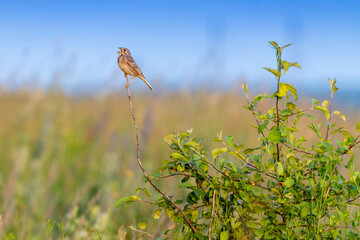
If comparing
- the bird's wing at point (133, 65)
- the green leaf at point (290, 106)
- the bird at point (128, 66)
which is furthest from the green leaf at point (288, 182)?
the bird's wing at point (133, 65)

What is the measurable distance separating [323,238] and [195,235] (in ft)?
1.85

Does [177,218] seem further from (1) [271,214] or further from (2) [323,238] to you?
(2) [323,238]

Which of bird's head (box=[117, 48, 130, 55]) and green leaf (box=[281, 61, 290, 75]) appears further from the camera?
bird's head (box=[117, 48, 130, 55])

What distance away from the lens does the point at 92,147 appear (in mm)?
7043

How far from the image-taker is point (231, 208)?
2018 mm

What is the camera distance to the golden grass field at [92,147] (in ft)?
15.0

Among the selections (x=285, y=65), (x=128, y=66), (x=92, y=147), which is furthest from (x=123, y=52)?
(x=92, y=147)

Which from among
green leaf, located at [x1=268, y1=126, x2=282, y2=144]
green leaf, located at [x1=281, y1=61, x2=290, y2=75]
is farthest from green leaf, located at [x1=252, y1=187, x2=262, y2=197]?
green leaf, located at [x1=281, y1=61, x2=290, y2=75]

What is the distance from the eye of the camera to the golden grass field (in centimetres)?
457

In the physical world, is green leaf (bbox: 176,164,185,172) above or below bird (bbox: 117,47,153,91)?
below

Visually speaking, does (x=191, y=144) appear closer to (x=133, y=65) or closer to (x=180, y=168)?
(x=180, y=168)

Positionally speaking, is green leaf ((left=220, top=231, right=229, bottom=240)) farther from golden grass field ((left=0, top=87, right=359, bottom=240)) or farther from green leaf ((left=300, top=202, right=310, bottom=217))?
golden grass field ((left=0, top=87, right=359, bottom=240))

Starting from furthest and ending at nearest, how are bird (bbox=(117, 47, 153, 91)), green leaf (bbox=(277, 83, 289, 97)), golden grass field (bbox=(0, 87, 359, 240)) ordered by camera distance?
golden grass field (bbox=(0, 87, 359, 240)) < bird (bbox=(117, 47, 153, 91)) < green leaf (bbox=(277, 83, 289, 97))

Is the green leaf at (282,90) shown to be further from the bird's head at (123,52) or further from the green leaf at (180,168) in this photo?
the bird's head at (123,52)
